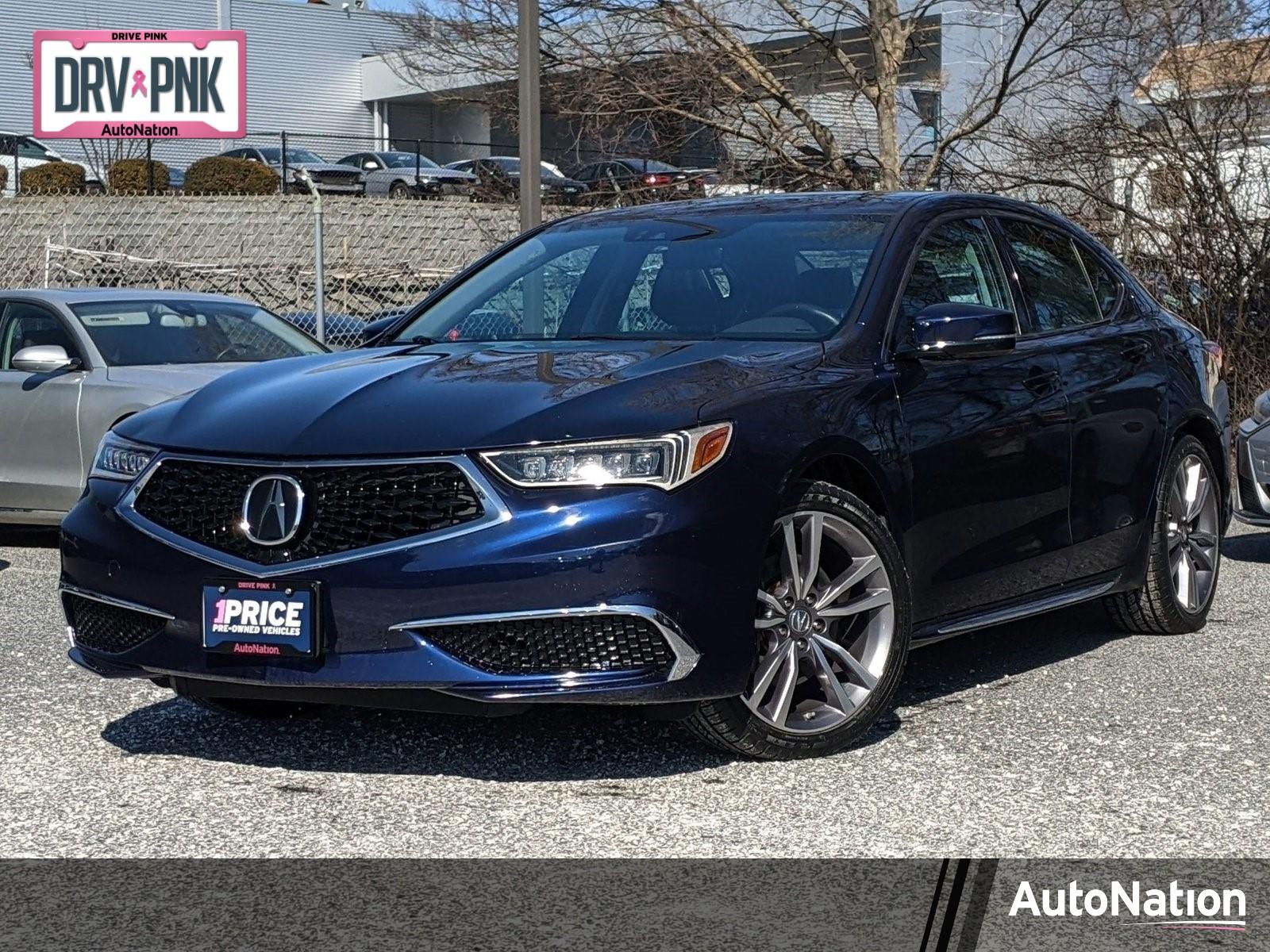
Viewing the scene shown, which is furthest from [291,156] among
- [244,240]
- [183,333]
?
[183,333]

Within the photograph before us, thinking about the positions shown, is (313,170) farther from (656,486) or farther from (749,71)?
(656,486)

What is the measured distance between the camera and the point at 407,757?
5.33 metres

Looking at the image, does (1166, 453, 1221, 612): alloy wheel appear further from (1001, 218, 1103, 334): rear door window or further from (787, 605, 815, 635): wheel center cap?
(787, 605, 815, 635): wheel center cap

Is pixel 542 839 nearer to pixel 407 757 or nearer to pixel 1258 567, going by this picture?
pixel 407 757

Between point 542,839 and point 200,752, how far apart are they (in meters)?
1.44

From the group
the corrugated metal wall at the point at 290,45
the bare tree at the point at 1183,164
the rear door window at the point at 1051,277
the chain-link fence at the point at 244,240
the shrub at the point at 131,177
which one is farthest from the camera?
the corrugated metal wall at the point at 290,45

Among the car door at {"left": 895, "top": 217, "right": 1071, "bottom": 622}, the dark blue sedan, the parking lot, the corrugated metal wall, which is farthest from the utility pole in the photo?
the corrugated metal wall

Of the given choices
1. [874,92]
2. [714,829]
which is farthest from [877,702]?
→ [874,92]

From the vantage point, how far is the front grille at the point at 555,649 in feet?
15.3

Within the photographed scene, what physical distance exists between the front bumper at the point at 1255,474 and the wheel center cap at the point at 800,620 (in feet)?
15.0

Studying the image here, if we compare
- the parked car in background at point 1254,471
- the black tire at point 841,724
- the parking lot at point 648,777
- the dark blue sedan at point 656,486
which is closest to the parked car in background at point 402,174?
the parked car in background at point 1254,471

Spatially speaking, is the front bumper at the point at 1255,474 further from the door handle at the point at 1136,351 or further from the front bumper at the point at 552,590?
the front bumper at the point at 552,590

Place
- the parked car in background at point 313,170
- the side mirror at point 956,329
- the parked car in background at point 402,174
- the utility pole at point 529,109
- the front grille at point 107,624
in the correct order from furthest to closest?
the parked car in background at point 402,174
the parked car in background at point 313,170
the utility pole at point 529,109
the side mirror at point 956,329
the front grille at point 107,624

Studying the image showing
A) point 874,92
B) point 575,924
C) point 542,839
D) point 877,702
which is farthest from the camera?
point 874,92
